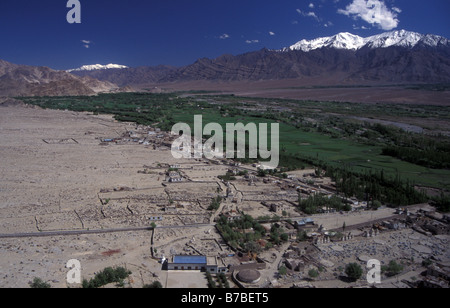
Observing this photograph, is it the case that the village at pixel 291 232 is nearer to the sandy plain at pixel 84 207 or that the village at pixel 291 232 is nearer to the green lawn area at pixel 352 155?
the sandy plain at pixel 84 207

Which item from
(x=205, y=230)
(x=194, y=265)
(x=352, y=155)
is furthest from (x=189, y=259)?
(x=352, y=155)

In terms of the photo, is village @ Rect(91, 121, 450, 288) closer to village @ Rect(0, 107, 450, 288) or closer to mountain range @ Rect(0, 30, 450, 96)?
village @ Rect(0, 107, 450, 288)

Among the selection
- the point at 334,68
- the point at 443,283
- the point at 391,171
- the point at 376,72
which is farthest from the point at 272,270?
the point at 334,68

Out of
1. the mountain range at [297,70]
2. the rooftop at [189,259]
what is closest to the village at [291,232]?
the rooftop at [189,259]

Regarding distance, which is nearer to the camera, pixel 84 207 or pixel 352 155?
pixel 84 207

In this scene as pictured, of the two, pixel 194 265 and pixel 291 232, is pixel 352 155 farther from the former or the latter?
pixel 194 265

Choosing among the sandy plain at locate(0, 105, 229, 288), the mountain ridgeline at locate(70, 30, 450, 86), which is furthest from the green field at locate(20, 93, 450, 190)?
the mountain ridgeline at locate(70, 30, 450, 86)
